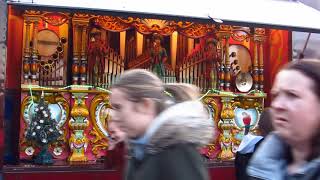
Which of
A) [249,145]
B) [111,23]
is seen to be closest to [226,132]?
[111,23]

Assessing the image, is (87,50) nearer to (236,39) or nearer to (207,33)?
(207,33)

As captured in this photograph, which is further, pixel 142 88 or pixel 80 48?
pixel 80 48

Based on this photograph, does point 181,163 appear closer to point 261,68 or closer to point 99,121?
point 99,121

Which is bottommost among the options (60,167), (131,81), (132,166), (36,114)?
(60,167)

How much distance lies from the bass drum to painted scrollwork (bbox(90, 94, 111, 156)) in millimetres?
2382

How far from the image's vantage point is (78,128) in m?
7.81

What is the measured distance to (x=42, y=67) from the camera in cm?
800

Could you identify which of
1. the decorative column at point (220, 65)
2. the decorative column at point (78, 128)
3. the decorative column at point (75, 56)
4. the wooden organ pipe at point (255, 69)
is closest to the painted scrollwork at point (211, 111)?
the decorative column at point (220, 65)

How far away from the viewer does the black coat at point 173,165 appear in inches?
78.3

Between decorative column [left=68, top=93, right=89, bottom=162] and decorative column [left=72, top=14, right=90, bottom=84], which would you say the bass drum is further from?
decorative column [left=68, top=93, right=89, bottom=162]

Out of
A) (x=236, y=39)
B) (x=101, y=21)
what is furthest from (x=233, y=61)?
(x=101, y=21)

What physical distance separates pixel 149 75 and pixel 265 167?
0.69 metres

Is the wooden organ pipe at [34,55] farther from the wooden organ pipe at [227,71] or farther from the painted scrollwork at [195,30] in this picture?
the wooden organ pipe at [227,71]

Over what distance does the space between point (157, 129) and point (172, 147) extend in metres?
0.09
